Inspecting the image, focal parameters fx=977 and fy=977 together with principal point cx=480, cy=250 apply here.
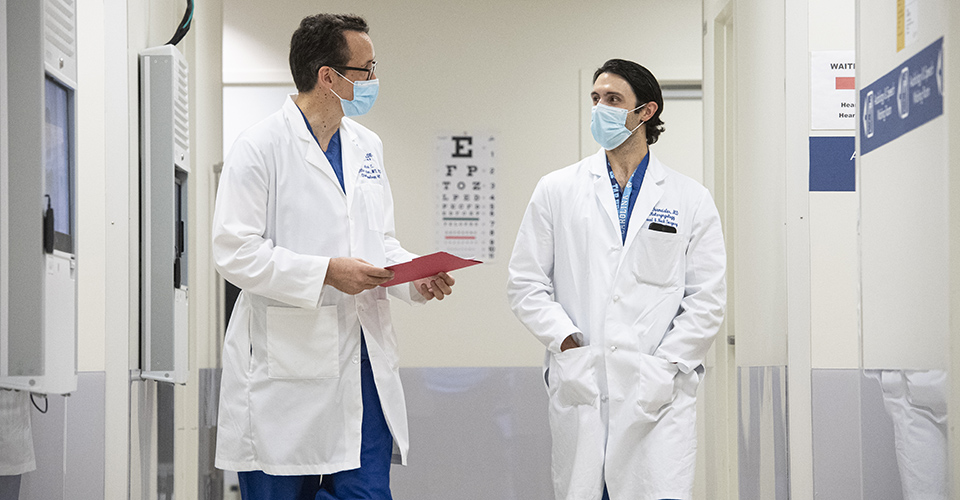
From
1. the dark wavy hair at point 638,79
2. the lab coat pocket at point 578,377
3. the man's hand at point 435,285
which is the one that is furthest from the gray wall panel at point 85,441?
the dark wavy hair at point 638,79

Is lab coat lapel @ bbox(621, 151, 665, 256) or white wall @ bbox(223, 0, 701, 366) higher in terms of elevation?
white wall @ bbox(223, 0, 701, 366)

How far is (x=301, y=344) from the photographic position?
7.43 feet

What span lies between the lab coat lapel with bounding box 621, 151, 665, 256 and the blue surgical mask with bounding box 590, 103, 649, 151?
12 centimetres

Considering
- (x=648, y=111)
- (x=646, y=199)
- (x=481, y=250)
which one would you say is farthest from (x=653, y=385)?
(x=481, y=250)

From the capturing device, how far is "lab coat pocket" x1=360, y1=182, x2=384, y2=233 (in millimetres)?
2402

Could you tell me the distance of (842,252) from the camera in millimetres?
3289

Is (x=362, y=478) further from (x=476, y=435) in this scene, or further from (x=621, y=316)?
(x=476, y=435)

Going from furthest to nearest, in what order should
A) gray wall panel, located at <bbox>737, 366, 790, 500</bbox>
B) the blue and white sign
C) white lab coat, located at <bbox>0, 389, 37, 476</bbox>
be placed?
gray wall panel, located at <bbox>737, 366, 790, 500</bbox>, white lab coat, located at <bbox>0, 389, 37, 476</bbox>, the blue and white sign

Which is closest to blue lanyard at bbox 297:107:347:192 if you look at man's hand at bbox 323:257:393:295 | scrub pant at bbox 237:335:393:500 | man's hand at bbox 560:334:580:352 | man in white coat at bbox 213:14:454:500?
man in white coat at bbox 213:14:454:500

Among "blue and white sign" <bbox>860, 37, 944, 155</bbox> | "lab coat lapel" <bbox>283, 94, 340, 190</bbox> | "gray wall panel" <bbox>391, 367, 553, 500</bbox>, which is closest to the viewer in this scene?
"blue and white sign" <bbox>860, 37, 944, 155</bbox>

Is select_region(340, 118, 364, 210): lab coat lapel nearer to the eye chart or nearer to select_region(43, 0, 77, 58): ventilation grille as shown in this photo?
select_region(43, 0, 77, 58): ventilation grille

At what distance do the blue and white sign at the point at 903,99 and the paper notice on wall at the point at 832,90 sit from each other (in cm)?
92

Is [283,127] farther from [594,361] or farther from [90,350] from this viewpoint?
[90,350]

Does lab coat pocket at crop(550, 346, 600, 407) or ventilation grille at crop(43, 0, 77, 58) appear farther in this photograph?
lab coat pocket at crop(550, 346, 600, 407)
